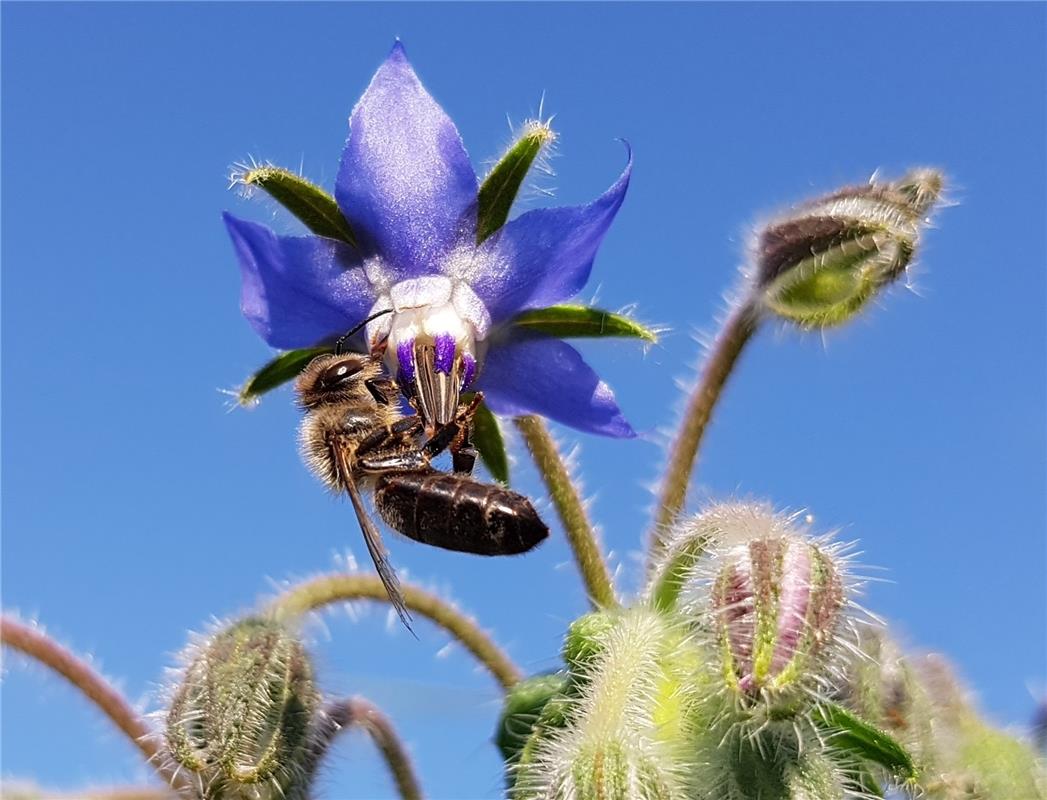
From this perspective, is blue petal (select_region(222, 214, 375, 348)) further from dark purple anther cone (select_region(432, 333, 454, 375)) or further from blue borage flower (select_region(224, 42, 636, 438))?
dark purple anther cone (select_region(432, 333, 454, 375))

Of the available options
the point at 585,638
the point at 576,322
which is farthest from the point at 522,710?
the point at 576,322

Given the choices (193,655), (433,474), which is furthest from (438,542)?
(193,655)

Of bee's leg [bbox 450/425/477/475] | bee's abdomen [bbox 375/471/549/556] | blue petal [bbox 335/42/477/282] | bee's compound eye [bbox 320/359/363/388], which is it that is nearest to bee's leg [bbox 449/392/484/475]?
bee's leg [bbox 450/425/477/475]

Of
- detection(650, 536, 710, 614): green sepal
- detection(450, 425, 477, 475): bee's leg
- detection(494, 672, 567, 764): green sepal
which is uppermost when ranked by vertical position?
detection(450, 425, 477, 475): bee's leg

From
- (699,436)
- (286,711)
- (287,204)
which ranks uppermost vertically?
(287,204)

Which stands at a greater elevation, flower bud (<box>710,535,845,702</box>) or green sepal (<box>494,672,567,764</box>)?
green sepal (<box>494,672,567,764</box>)

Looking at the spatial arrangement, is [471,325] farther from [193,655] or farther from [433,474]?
[193,655]

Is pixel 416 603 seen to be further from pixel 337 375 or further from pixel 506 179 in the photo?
pixel 506 179
